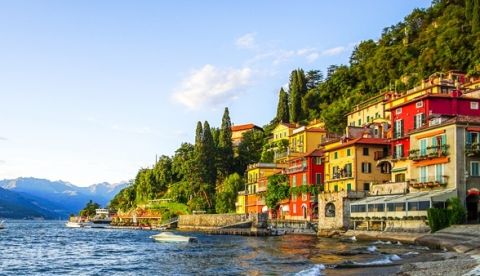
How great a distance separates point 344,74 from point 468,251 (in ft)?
323

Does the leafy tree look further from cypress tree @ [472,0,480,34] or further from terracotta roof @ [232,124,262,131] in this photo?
cypress tree @ [472,0,480,34]

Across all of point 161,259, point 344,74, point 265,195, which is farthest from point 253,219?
point 344,74

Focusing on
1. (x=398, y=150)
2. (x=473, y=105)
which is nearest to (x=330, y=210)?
(x=398, y=150)

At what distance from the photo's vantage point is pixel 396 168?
66.2 metres

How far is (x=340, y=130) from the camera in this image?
360ft

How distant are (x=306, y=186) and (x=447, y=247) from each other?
1651 inches

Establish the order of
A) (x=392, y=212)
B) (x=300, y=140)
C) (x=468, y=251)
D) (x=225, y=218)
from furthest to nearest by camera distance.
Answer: (x=300, y=140)
(x=225, y=218)
(x=392, y=212)
(x=468, y=251)

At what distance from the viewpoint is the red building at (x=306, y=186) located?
83.8 meters

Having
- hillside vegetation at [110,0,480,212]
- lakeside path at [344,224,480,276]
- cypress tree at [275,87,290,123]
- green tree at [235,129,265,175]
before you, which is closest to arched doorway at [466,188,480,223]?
lakeside path at [344,224,480,276]

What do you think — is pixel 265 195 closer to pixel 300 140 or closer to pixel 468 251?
pixel 300 140

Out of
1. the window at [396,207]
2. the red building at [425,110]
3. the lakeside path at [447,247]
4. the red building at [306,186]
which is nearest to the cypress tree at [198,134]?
the red building at [306,186]

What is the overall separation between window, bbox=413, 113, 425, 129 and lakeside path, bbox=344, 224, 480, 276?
44.6 ft

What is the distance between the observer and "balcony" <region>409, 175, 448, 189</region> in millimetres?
55875

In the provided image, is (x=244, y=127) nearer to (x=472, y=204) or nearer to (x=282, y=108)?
(x=282, y=108)
